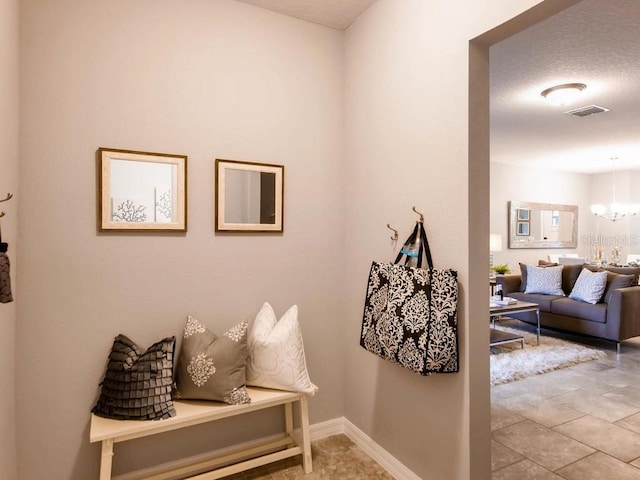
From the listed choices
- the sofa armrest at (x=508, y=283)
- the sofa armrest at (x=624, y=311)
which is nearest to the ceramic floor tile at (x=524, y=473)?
the sofa armrest at (x=624, y=311)

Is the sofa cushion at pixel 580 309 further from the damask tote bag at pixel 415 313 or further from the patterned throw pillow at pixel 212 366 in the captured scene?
the patterned throw pillow at pixel 212 366

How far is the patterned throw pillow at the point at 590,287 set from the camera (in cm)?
475

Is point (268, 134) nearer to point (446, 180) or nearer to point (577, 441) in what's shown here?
point (446, 180)

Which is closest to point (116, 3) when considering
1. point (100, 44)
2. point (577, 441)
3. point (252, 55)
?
point (100, 44)

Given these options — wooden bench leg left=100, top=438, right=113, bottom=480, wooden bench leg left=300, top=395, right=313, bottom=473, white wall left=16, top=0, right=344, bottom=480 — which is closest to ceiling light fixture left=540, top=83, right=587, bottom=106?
white wall left=16, top=0, right=344, bottom=480

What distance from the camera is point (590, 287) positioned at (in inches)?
189

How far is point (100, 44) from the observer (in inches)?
76.3

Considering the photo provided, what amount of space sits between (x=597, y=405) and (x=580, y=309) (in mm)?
2023

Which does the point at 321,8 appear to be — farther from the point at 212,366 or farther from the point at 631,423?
the point at 631,423

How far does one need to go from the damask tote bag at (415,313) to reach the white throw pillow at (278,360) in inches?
15.1

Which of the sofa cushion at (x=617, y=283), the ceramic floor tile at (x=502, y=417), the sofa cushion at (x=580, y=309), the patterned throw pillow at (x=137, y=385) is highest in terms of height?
the sofa cushion at (x=617, y=283)

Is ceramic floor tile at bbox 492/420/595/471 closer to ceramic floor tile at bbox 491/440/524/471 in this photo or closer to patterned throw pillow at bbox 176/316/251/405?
ceramic floor tile at bbox 491/440/524/471

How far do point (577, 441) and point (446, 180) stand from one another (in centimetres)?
207

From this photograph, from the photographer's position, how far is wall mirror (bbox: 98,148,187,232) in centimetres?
194
